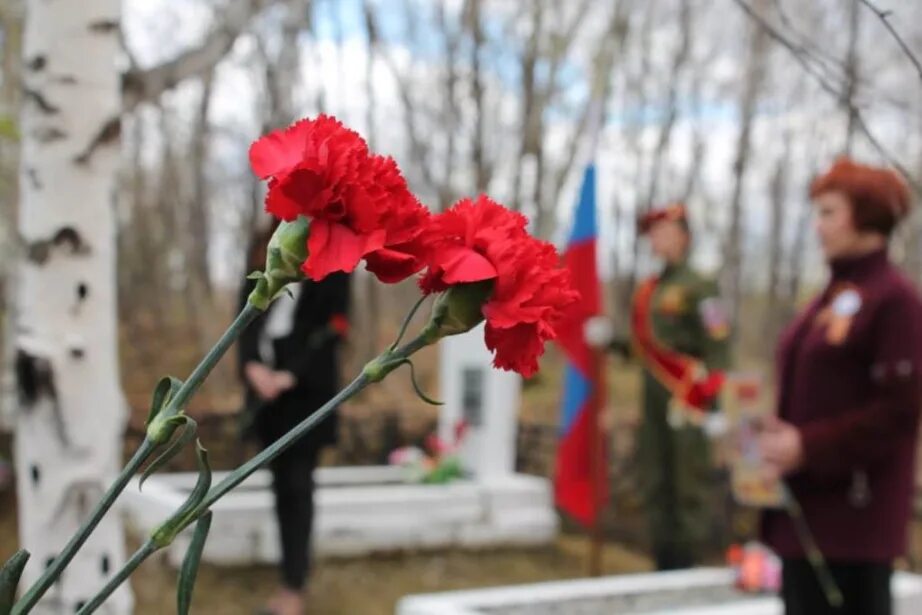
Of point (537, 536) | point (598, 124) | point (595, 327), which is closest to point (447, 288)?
point (595, 327)

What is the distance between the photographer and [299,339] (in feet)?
13.6

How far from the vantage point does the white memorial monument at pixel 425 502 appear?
5922 millimetres

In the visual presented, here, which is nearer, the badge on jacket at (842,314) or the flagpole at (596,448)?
the badge on jacket at (842,314)

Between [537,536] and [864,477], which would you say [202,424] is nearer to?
[537,536]

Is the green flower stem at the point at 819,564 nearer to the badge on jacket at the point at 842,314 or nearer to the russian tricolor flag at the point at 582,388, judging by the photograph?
the badge on jacket at the point at 842,314

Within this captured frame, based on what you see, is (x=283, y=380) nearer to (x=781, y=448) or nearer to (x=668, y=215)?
(x=781, y=448)

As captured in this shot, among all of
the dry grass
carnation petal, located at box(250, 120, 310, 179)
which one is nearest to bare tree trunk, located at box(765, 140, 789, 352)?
the dry grass

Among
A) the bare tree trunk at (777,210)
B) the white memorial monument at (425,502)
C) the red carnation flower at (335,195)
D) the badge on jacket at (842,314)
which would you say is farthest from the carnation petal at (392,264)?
the bare tree trunk at (777,210)

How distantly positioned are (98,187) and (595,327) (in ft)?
12.1

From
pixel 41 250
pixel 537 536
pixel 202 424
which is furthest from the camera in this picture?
pixel 202 424

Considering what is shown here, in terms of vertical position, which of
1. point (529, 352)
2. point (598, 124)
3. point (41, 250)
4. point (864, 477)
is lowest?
point (864, 477)

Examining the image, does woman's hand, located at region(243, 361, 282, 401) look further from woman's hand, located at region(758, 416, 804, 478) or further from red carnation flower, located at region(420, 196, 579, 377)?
red carnation flower, located at region(420, 196, 579, 377)

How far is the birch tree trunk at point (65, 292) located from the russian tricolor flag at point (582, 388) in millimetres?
3494

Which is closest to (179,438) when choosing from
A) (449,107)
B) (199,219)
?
(449,107)
